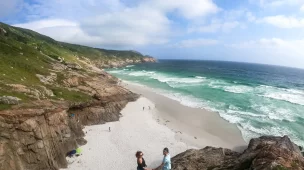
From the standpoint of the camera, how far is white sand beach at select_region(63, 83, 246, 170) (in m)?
27.5

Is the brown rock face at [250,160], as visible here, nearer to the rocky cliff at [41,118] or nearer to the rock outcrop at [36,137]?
the rock outcrop at [36,137]

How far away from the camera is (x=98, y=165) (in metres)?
26.4

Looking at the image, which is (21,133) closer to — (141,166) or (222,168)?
(141,166)

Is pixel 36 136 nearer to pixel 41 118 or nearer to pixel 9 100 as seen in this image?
pixel 41 118

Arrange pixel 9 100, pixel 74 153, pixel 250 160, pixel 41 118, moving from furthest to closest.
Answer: pixel 74 153 < pixel 41 118 < pixel 9 100 < pixel 250 160

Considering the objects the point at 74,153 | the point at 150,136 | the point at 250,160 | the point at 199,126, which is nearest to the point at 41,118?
the point at 74,153

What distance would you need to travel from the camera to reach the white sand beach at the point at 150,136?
27.5 m

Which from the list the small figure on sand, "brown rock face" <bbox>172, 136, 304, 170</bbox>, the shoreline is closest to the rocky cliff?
the small figure on sand

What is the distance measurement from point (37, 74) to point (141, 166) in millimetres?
37866

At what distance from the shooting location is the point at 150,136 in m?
35.0

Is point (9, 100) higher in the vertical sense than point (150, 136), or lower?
higher

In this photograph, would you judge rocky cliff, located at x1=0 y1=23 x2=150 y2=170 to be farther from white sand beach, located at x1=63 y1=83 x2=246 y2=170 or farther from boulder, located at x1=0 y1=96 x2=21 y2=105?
white sand beach, located at x1=63 y1=83 x2=246 y2=170

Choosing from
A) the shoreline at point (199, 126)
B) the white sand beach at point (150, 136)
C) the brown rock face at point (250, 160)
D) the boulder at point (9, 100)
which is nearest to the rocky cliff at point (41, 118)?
the boulder at point (9, 100)

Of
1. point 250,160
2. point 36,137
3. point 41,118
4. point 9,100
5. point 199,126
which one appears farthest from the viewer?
point 199,126
